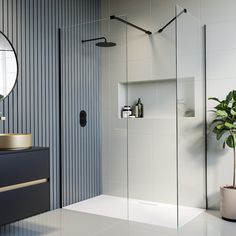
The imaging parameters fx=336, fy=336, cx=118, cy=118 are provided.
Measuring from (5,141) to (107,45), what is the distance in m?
1.43

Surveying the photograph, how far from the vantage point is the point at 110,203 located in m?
3.54

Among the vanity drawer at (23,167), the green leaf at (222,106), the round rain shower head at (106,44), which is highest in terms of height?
the round rain shower head at (106,44)

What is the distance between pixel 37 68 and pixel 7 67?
36 cm

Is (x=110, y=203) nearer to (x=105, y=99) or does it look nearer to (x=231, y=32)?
(x=105, y=99)

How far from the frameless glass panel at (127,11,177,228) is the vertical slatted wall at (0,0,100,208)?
796 mm

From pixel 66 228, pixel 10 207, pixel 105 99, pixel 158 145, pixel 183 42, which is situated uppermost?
pixel 183 42

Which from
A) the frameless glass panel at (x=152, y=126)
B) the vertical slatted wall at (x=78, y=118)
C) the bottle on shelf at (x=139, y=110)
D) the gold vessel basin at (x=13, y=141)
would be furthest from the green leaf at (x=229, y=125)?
the gold vessel basin at (x=13, y=141)

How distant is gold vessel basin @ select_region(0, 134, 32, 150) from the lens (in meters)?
2.64

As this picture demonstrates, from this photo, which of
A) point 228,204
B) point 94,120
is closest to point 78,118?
point 94,120

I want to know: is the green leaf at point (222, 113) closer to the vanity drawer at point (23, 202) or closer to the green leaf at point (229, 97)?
the green leaf at point (229, 97)

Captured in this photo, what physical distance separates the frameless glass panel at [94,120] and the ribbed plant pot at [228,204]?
3.13 ft

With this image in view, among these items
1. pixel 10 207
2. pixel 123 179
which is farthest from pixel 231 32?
pixel 10 207

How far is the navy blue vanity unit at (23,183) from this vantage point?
251cm

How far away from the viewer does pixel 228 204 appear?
3.20 m
